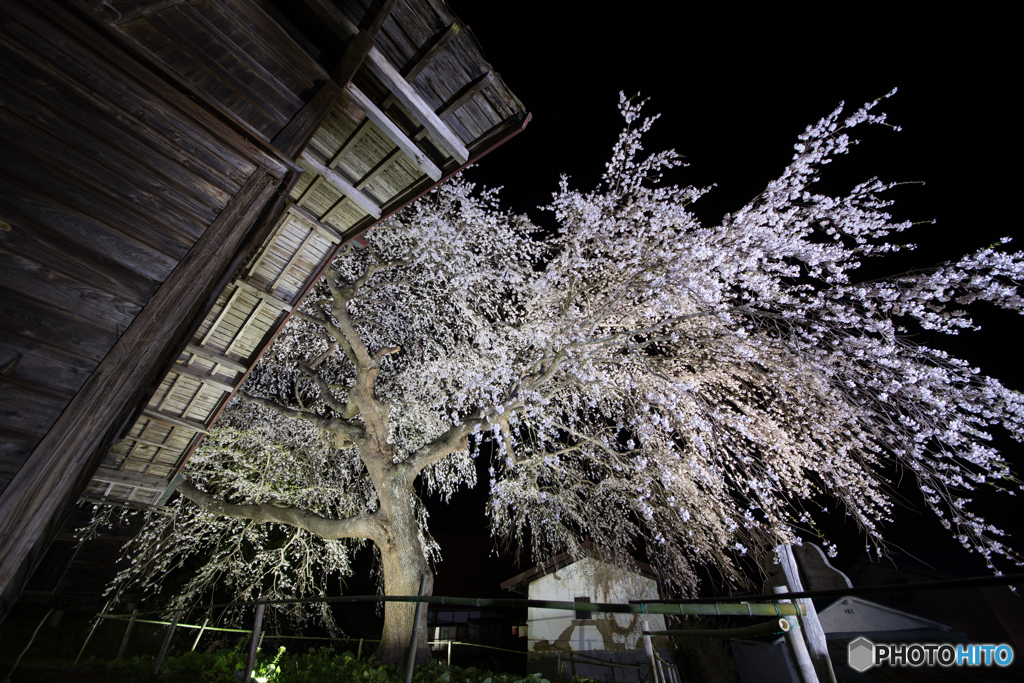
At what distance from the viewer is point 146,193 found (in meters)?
2.34

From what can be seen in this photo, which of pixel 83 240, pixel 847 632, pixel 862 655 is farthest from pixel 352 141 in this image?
pixel 847 632

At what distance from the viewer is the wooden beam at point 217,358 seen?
5180mm

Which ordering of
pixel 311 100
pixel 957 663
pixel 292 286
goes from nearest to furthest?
pixel 957 663
pixel 311 100
pixel 292 286

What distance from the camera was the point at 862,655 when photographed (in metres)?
2.60

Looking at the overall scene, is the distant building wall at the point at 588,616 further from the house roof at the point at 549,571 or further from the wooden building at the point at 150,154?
the wooden building at the point at 150,154

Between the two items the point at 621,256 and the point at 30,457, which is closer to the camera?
the point at 30,457

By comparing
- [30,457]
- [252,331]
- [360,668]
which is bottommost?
[360,668]

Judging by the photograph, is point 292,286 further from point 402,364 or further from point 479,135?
point 402,364

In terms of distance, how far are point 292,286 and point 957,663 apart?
255 inches

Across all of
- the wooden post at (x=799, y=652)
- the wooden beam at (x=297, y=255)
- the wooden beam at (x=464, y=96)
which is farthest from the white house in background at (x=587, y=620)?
the wooden beam at (x=464, y=96)

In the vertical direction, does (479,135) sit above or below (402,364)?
below

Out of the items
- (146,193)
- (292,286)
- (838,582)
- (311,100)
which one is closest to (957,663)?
(838,582)

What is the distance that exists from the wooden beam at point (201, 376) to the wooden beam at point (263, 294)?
4.48ft

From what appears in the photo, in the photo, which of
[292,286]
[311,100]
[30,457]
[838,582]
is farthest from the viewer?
[292,286]
